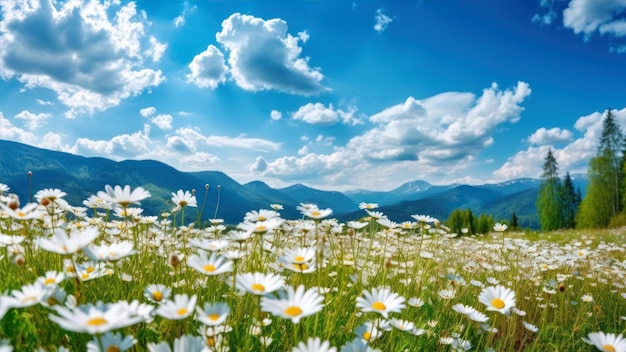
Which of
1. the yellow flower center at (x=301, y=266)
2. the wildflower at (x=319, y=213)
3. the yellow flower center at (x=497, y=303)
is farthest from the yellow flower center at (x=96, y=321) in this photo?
the yellow flower center at (x=497, y=303)

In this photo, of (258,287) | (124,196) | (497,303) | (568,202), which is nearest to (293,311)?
(258,287)

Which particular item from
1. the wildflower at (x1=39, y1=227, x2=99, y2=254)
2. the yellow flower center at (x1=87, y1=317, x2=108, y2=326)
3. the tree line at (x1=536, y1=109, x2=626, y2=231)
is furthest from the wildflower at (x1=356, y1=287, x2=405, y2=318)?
the tree line at (x1=536, y1=109, x2=626, y2=231)

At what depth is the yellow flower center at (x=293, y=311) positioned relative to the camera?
166 cm

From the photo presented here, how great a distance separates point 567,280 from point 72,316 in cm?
712

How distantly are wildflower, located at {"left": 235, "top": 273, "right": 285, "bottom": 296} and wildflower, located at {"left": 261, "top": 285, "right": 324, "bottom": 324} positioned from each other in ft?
0.17

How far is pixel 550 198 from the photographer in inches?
2840

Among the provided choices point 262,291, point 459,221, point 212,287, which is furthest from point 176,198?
point 459,221

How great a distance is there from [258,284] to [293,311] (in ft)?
0.99

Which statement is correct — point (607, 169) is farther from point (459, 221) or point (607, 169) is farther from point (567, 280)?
point (567, 280)

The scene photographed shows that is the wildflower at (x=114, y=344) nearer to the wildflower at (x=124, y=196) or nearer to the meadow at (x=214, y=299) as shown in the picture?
the meadow at (x=214, y=299)

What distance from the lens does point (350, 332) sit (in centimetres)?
283

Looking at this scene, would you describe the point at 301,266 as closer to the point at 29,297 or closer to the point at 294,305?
the point at 294,305

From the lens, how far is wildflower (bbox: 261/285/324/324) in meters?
1.59

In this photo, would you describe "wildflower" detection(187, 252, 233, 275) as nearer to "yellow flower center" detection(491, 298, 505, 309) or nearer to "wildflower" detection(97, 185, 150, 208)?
"wildflower" detection(97, 185, 150, 208)
